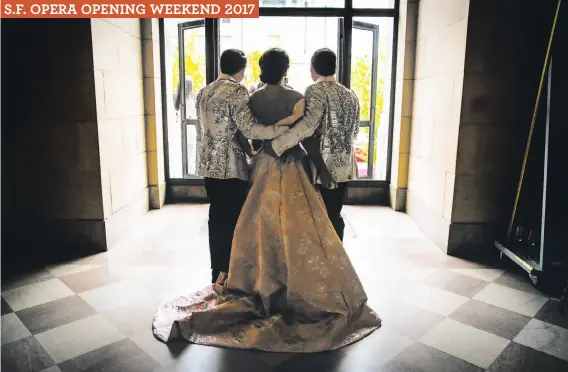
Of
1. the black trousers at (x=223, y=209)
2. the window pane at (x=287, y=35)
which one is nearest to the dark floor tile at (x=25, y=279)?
the black trousers at (x=223, y=209)

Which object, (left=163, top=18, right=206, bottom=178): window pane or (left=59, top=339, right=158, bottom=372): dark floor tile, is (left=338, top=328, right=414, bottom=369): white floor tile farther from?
(left=163, top=18, right=206, bottom=178): window pane

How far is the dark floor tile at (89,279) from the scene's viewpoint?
294 centimetres

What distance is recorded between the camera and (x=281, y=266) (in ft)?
8.07

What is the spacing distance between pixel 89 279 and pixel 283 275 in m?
1.45

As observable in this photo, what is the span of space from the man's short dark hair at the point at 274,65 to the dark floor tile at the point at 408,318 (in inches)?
57.6

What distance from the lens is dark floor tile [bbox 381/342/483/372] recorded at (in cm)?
206

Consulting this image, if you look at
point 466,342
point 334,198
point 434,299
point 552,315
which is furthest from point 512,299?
point 334,198

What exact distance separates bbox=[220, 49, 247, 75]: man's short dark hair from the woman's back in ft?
0.72

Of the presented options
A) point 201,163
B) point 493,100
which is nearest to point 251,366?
point 201,163

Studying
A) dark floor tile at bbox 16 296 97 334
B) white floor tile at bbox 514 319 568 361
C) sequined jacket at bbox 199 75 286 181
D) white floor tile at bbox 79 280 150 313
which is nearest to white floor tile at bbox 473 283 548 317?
white floor tile at bbox 514 319 568 361

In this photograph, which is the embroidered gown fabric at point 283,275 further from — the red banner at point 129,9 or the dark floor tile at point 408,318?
the red banner at point 129,9

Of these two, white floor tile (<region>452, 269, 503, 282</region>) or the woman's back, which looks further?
white floor tile (<region>452, 269, 503, 282</region>)

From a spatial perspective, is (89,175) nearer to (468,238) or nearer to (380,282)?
(380,282)

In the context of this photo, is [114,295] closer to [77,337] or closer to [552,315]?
[77,337]
